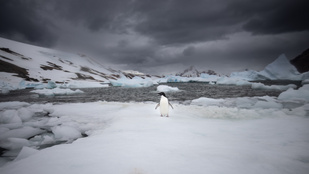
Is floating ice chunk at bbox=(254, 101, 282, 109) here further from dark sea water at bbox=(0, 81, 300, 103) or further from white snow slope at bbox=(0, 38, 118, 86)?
white snow slope at bbox=(0, 38, 118, 86)

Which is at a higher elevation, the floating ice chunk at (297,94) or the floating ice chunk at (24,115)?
the floating ice chunk at (297,94)

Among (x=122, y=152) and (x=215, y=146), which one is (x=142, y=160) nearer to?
(x=122, y=152)

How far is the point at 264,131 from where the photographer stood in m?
4.34

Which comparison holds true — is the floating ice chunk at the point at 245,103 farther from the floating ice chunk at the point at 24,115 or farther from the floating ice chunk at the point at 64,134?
the floating ice chunk at the point at 24,115

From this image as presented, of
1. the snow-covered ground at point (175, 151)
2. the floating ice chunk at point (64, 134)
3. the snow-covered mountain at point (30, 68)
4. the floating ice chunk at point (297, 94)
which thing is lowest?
the floating ice chunk at point (64, 134)

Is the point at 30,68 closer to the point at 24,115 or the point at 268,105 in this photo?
the point at 24,115

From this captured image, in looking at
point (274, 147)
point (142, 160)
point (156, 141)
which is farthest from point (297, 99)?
point (142, 160)

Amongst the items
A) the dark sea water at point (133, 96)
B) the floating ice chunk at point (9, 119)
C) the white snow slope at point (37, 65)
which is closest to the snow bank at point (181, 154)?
the floating ice chunk at point (9, 119)

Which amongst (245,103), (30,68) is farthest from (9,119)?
(30,68)

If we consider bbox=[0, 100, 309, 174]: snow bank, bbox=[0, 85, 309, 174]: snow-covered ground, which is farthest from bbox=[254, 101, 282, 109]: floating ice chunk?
bbox=[0, 100, 309, 174]: snow bank

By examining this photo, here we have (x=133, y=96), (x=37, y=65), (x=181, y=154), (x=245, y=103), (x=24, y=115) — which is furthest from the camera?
(x=37, y=65)

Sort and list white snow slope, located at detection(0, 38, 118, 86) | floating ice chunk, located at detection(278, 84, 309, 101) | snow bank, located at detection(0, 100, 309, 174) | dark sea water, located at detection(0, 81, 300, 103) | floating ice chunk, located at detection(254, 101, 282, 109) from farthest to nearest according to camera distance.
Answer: white snow slope, located at detection(0, 38, 118, 86)
dark sea water, located at detection(0, 81, 300, 103)
floating ice chunk, located at detection(278, 84, 309, 101)
floating ice chunk, located at detection(254, 101, 282, 109)
snow bank, located at detection(0, 100, 309, 174)

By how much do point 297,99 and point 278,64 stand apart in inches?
1759

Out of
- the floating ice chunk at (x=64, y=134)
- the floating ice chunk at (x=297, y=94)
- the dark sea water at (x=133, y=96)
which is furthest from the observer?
the dark sea water at (x=133, y=96)
